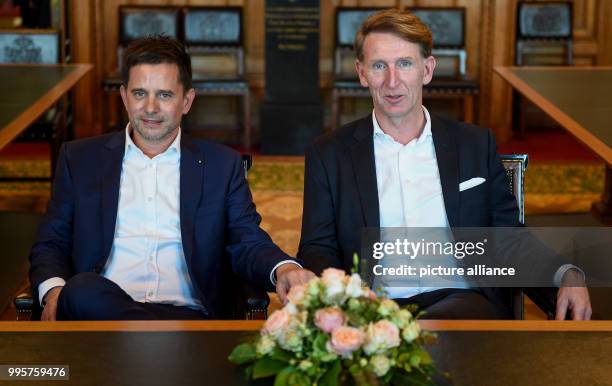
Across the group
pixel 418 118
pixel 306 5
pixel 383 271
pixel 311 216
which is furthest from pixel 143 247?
pixel 306 5

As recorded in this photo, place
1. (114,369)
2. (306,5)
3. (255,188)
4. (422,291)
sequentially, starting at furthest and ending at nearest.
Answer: (306,5) → (255,188) → (422,291) → (114,369)

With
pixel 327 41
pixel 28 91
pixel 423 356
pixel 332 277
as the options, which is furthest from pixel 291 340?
pixel 327 41

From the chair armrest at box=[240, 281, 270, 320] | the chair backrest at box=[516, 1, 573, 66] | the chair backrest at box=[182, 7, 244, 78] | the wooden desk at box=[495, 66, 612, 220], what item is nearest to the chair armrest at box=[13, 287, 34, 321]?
the chair armrest at box=[240, 281, 270, 320]

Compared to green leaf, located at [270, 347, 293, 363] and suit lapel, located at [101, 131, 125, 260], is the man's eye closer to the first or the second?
suit lapel, located at [101, 131, 125, 260]

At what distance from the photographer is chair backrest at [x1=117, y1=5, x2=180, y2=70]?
30.6 ft

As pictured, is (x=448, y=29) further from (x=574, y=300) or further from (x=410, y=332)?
(x=410, y=332)

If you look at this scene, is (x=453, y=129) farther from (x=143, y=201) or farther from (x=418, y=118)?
(x=143, y=201)

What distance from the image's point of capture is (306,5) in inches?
352

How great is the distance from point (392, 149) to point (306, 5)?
18.0ft

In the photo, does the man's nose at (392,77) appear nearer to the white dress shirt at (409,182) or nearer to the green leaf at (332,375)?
the white dress shirt at (409,182)

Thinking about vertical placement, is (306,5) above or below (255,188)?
above

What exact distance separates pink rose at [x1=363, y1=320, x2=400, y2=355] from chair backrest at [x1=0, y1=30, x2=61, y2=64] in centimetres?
589

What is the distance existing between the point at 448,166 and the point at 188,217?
0.85 m

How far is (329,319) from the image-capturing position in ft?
6.84
